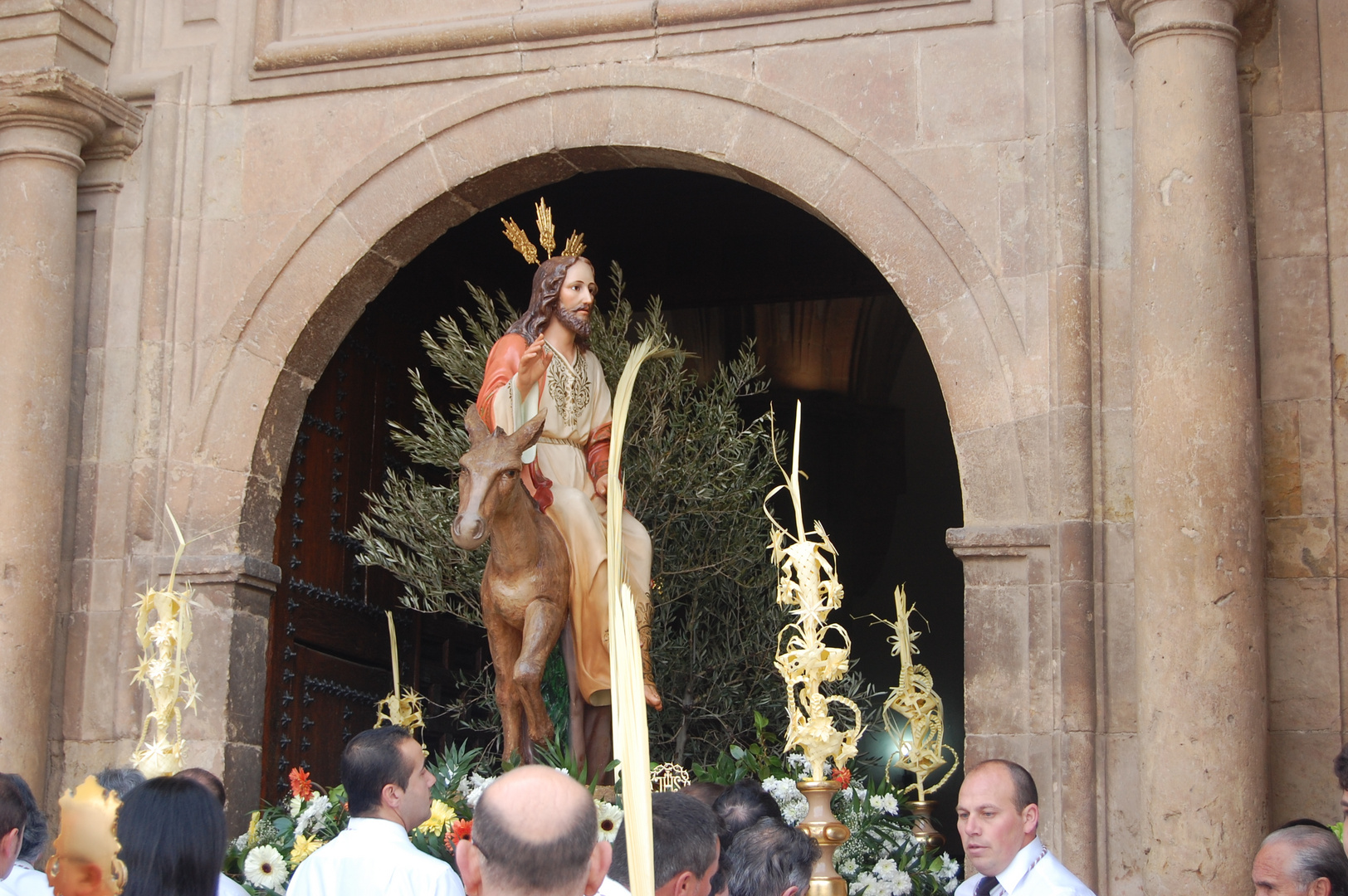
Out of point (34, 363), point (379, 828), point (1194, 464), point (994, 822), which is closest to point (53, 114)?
point (34, 363)

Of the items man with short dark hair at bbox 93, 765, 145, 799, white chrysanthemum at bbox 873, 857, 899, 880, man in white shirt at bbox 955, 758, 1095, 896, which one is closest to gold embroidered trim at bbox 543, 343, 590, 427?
white chrysanthemum at bbox 873, 857, 899, 880

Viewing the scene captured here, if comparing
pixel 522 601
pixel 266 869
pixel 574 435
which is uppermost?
pixel 574 435

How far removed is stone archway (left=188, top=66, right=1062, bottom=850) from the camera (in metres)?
6.25

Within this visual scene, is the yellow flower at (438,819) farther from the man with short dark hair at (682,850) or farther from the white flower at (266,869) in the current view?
the man with short dark hair at (682,850)

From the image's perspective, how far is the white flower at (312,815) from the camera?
6.11m

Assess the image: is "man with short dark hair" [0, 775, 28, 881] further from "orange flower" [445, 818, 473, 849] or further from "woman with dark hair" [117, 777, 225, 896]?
"orange flower" [445, 818, 473, 849]

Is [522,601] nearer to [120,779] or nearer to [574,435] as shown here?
[574,435]

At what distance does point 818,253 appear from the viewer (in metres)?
10.4

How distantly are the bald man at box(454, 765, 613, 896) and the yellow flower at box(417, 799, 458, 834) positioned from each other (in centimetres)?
326

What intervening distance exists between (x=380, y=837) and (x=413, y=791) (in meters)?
0.18

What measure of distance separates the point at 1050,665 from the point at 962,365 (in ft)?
3.93

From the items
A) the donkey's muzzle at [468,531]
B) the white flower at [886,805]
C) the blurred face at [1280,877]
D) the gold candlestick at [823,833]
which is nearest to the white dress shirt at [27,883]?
Result: the donkey's muzzle at [468,531]

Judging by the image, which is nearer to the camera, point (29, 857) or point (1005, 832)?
point (1005, 832)

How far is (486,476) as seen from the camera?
588cm
